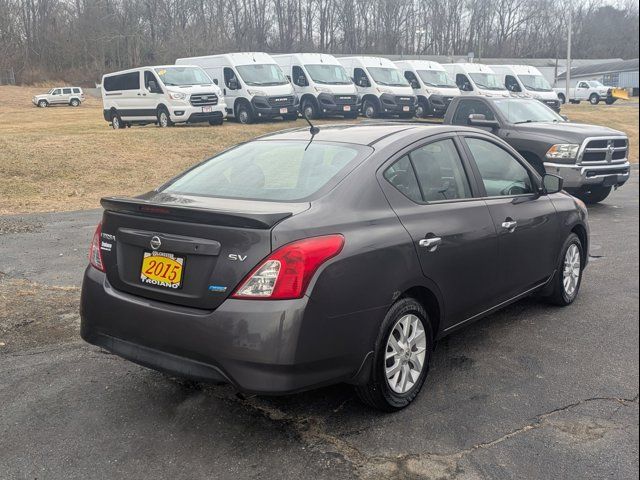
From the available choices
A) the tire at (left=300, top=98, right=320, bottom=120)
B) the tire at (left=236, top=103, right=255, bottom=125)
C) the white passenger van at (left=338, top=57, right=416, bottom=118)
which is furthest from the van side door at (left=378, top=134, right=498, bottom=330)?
the white passenger van at (left=338, top=57, right=416, bottom=118)

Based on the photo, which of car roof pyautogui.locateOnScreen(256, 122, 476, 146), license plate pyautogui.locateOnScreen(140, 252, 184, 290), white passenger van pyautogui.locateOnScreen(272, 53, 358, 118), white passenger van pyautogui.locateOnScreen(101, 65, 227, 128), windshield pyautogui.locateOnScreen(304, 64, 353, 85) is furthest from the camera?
windshield pyautogui.locateOnScreen(304, 64, 353, 85)

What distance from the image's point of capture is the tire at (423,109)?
92.5 feet

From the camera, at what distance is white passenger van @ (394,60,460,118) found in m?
27.9

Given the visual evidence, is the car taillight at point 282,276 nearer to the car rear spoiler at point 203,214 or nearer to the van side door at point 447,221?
the car rear spoiler at point 203,214

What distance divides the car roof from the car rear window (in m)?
0.10

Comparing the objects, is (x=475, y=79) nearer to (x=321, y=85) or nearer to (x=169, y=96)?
(x=321, y=85)

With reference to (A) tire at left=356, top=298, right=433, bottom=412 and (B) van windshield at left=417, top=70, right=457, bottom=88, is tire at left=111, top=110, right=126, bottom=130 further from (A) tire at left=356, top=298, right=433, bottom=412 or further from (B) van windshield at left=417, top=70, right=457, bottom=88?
(A) tire at left=356, top=298, right=433, bottom=412

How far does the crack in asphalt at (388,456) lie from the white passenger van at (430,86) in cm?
2542

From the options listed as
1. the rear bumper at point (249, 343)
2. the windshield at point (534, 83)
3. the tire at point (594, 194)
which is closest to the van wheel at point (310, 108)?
the windshield at point (534, 83)

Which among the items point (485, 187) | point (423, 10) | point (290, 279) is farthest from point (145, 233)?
point (423, 10)

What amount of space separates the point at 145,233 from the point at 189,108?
1887cm

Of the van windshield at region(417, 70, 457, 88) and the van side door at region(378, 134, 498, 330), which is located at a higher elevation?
the van windshield at region(417, 70, 457, 88)

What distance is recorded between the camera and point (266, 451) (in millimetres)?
3039

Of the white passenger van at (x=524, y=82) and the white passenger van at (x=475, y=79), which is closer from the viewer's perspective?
the white passenger van at (x=475, y=79)
